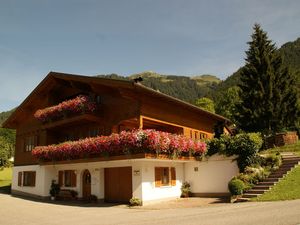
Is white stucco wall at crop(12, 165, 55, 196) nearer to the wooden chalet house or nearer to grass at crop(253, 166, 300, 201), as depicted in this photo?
the wooden chalet house

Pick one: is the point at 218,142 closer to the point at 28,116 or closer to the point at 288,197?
the point at 288,197

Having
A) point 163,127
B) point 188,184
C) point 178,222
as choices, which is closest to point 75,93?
point 163,127

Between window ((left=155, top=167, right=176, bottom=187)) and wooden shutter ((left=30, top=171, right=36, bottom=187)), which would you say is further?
wooden shutter ((left=30, top=171, right=36, bottom=187))

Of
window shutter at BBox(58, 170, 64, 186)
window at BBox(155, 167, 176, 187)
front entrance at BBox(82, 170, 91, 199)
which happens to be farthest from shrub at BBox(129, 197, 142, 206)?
window shutter at BBox(58, 170, 64, 186)

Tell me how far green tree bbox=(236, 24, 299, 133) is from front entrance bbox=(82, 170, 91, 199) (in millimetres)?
20974

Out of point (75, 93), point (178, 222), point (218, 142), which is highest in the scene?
point (75, 93)

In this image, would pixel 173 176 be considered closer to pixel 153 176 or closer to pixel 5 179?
pixel 153 176

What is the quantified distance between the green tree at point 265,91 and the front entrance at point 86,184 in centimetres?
2097

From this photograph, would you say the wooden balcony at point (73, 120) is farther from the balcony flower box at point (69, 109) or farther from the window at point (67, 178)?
the window at point (67, 178)

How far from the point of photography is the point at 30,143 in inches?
1298

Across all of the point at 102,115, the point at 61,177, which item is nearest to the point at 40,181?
the point at 61,177

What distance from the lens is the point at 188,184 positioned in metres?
26.2

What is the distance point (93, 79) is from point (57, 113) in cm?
570

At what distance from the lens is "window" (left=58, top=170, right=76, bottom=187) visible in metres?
28.0
